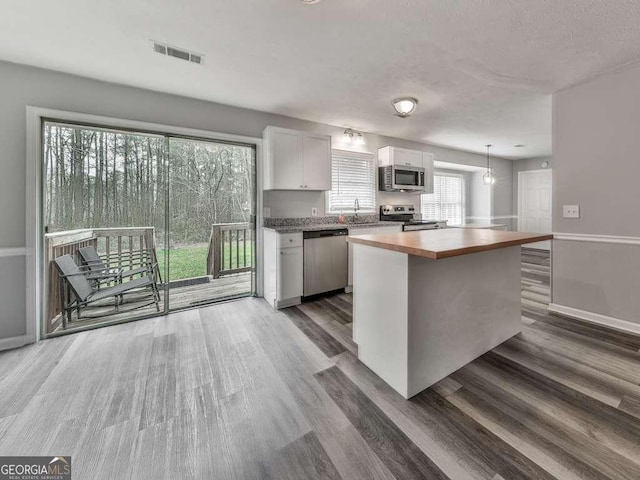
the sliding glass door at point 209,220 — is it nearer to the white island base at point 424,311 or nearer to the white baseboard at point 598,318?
the white island base at point 424,311

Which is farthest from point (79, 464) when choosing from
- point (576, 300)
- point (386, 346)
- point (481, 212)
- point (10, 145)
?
point (481, 212)

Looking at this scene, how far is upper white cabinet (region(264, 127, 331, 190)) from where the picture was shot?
3.42 meters

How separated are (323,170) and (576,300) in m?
3.33

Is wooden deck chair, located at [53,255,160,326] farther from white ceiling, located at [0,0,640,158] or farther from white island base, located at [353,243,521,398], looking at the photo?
white island base, located at [353,243,521,398]

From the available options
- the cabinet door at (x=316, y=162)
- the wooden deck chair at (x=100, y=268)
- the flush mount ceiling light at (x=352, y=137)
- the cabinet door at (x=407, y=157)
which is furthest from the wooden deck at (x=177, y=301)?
the cabinet door at (x=407, y=157)

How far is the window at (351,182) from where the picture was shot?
14.4 ft

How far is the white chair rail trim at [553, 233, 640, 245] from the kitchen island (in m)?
1.17

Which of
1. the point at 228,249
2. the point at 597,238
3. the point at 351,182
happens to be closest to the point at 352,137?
the point at 351,182

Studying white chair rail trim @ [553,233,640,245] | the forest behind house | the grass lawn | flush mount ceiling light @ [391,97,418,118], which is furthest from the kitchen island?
the grass lawn

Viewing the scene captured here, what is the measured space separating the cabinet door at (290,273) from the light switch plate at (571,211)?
3041mm

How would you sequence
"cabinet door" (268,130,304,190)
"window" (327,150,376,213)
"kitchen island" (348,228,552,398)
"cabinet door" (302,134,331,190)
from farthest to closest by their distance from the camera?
"window" (327,150,376,213), "cabinet door" (302,134,331,190), "cabinet door" (268,130,304,190), "kitchen island" (348,228,552,398)

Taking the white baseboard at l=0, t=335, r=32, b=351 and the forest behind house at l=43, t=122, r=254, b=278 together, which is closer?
the white baseboard at l=0, t=335, r=32, b=351

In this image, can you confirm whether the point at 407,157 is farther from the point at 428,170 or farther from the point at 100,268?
the point at 100,268

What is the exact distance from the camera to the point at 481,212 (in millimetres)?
7188
